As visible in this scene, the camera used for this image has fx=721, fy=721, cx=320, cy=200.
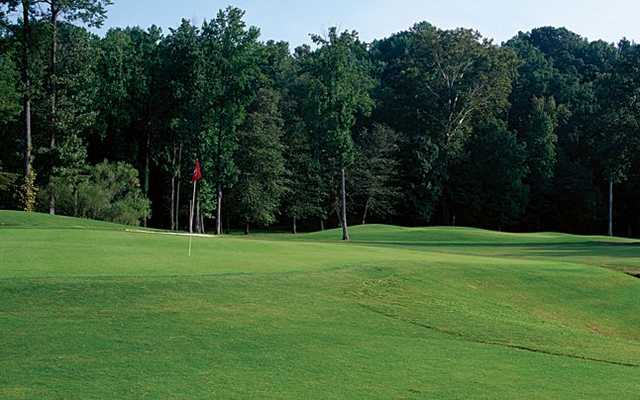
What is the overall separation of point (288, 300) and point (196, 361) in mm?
4700

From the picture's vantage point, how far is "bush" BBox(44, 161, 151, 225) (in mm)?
43438

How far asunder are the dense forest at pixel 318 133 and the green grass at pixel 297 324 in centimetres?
2422

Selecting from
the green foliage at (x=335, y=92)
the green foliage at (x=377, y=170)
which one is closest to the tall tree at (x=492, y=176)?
the green foliage at (x=377, y=170)

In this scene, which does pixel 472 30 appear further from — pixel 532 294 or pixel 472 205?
pixel 532 294

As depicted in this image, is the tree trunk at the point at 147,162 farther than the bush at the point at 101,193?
Yes

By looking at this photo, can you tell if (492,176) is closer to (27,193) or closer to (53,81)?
(53,81)

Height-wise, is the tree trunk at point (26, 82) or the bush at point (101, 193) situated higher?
the tree trunk at point (26, 82)

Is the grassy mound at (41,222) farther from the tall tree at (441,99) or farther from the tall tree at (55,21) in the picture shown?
the tall tree at (441,99)

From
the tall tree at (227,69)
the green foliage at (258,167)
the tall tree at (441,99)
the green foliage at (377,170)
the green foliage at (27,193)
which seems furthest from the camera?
the tall tree at (441,99)

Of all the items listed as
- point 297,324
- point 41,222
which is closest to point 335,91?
point 41,222

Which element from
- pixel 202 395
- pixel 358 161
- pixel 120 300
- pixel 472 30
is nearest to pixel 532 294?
pixel 120 300

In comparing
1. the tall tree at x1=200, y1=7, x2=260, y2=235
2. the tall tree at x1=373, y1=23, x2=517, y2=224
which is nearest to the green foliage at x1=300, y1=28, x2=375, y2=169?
the tall tree at x1=200, y1=7, x2=260, y2=235

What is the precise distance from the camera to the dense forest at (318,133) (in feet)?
143

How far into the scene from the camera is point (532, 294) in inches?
697
